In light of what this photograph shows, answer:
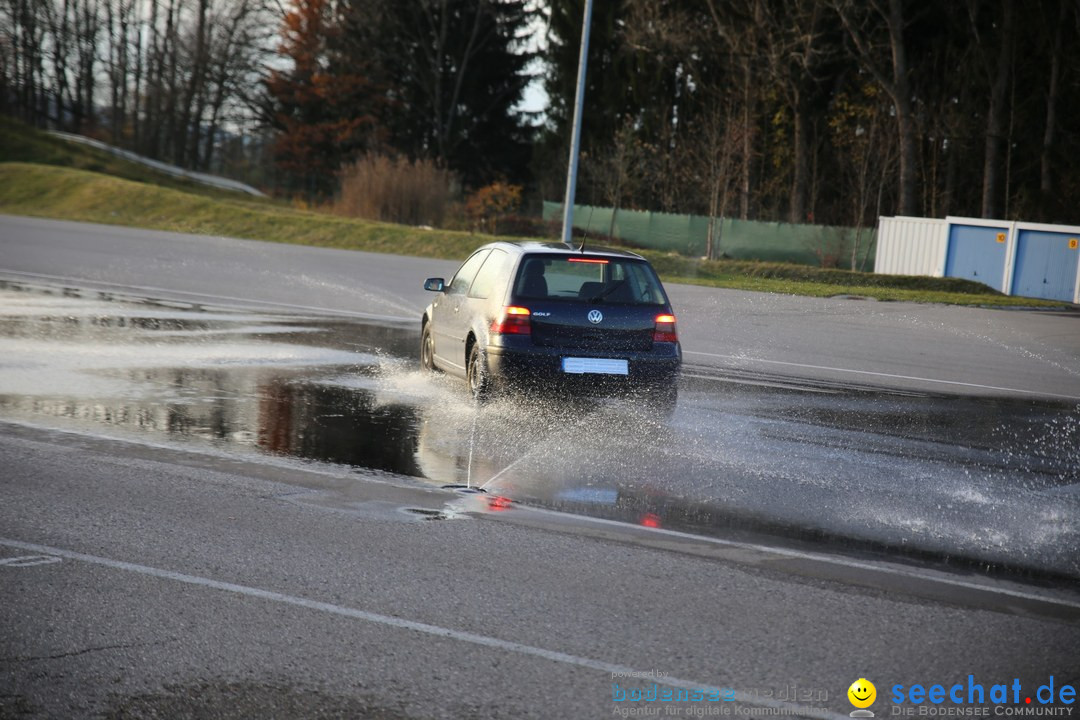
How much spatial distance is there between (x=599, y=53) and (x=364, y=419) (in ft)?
179

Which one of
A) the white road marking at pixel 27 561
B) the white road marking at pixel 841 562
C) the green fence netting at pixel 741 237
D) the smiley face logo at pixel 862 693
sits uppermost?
the green fence netting at pixel 741 237

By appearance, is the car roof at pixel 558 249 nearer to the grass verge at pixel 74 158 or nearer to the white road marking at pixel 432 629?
the white road marking at pixel 432 629

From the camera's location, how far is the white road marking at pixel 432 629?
435 centimetres

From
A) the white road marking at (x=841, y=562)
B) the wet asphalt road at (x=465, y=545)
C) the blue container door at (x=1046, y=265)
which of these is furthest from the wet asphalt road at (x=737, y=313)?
the white road marking at (x=841, y=562)

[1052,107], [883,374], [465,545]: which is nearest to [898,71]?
[1052,107]

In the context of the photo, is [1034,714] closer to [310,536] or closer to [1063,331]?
[310,536]

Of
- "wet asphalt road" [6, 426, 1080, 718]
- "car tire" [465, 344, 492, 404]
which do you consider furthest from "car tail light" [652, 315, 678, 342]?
Answer: "wet asphalt road" [6, 426, 1080, 718]

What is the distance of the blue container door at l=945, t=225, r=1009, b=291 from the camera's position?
35.5 metres

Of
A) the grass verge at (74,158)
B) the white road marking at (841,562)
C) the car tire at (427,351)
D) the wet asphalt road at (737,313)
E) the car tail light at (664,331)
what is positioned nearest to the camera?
the white road marking at (841,562)

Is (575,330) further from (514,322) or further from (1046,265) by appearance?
(1046,265)

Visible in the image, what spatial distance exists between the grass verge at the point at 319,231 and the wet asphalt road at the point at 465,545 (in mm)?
18239

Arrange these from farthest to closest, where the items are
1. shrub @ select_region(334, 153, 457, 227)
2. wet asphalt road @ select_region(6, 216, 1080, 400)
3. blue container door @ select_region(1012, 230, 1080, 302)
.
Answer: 1. shrub @ select_region(334, 153, 457, 227)
2. blue container door @ select_region(1012, 230, 1080, 302)
3. wet asphalt road @ select_region(6, 216, 1080, 400)

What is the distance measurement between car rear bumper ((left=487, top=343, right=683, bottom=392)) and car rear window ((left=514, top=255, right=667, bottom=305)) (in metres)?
0.51

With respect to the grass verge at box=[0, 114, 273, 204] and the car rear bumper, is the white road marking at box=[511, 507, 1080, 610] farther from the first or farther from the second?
the grass verge at box=[0, 114, 273, 204]
